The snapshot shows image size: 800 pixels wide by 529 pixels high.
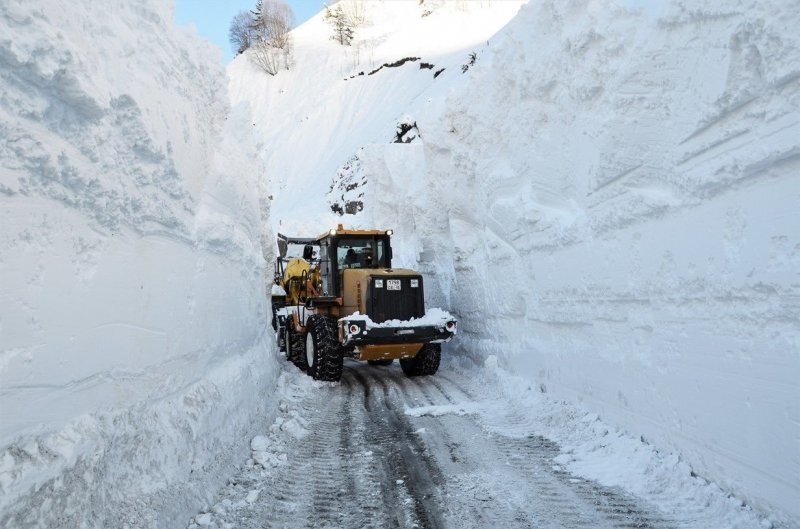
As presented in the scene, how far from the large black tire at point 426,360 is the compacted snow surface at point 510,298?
130 cm

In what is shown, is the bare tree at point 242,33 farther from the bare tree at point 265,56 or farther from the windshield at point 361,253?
the windshield at point 361,253

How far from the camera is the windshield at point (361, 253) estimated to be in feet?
32.7

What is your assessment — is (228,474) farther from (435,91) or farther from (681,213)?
(435,91)

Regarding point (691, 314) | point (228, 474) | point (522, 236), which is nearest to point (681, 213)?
point (691, 314)

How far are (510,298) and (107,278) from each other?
561cm

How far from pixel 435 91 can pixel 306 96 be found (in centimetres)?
1329

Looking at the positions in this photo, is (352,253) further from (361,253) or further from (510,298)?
(510,298)

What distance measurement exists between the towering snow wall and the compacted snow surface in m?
0.02

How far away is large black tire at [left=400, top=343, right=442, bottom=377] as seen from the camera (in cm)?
896

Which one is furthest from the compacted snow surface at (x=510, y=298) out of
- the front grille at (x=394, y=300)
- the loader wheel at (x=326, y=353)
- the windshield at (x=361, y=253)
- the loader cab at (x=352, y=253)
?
the windshield at (x=361, y=253)

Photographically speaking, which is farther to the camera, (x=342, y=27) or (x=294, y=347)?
(x=342, y=27)

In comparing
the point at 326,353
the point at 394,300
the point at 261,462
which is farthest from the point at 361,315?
the point at 261,462

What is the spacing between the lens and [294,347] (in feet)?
33.7

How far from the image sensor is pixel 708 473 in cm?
393
